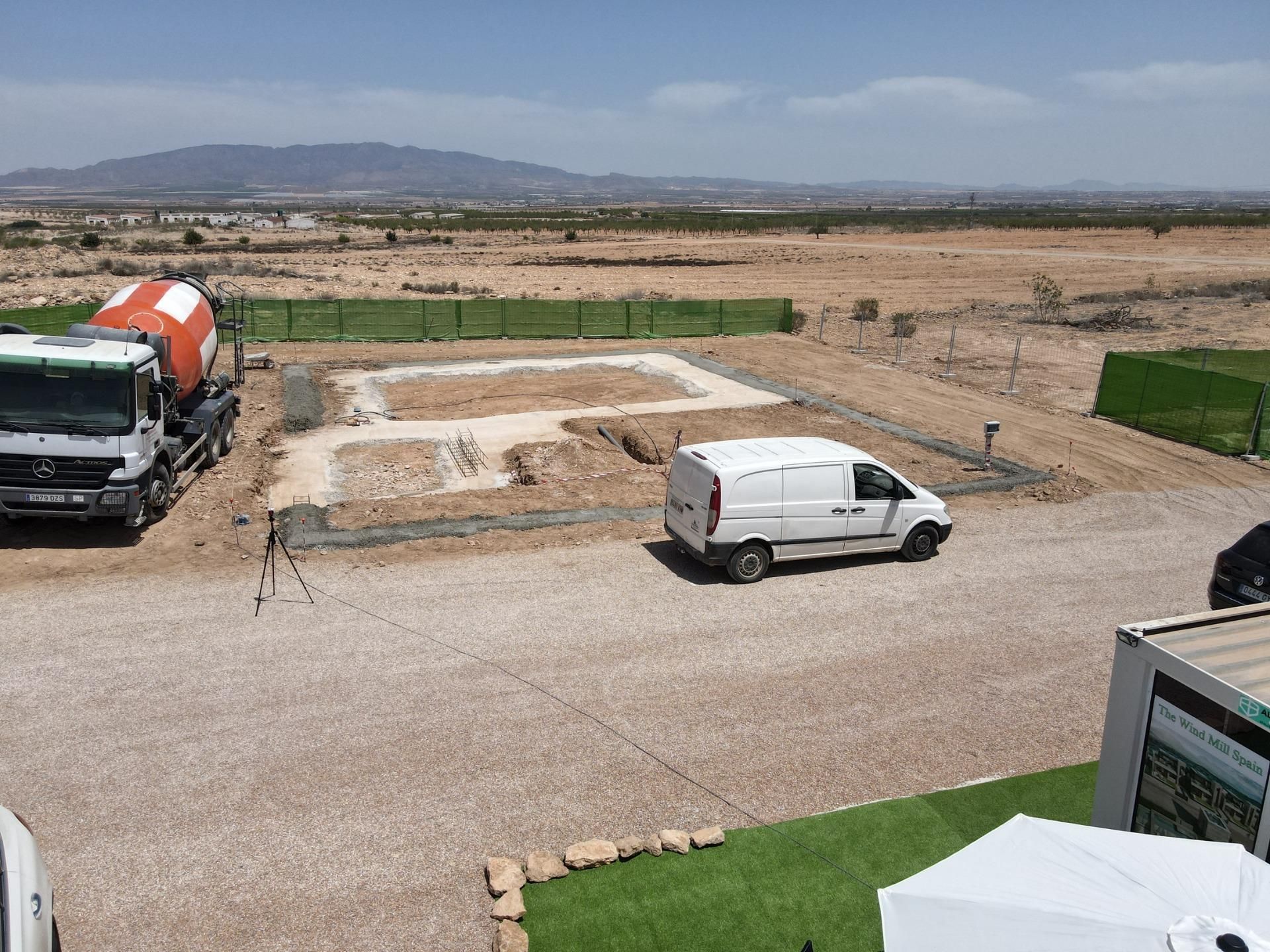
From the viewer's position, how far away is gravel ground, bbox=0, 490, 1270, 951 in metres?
7.45

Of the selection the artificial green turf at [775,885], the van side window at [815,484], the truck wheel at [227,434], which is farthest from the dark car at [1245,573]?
the truck wheel at [227,434]

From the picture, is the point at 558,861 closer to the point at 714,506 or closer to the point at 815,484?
the point at 714,506

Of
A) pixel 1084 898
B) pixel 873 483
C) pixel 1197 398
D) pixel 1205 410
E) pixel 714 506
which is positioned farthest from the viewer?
pixel 1197 398

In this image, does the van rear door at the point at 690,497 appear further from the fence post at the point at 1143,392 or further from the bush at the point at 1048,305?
the bush at the point at 1048,305

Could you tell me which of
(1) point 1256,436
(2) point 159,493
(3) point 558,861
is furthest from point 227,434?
(1) point 1256,436

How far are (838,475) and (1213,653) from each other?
7.93 metres

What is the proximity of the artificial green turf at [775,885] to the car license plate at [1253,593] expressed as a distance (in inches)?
151

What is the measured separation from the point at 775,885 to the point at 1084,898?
3061 mm

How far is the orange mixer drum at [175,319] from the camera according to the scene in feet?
59.4

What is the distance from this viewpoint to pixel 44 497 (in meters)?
13.9

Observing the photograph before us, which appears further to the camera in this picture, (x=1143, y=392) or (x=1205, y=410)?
(x=1143, y=392)

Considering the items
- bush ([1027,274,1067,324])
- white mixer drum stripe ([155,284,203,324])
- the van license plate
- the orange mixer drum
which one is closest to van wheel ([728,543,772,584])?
the van license plate

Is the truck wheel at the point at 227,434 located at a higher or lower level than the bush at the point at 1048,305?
lower

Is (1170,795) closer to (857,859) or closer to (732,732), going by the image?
(857,859)
